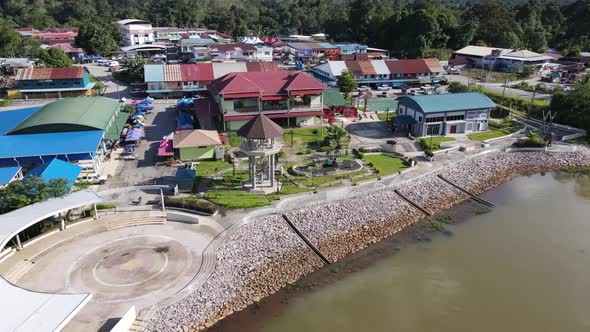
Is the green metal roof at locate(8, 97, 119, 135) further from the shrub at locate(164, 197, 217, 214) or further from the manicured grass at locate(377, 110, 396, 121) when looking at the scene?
the manicured grass at locate(377, 110, 396, 121)

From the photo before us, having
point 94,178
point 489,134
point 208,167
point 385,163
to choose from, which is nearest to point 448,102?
point 489,134

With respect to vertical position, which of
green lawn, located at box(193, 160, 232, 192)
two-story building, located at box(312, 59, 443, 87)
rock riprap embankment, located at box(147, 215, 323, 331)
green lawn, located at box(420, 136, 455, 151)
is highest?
two-story building, located at box(312, 59, 443, 87)

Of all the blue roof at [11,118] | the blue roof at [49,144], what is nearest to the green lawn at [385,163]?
the blue roof at [49,144]

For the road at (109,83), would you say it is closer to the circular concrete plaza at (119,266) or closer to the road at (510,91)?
the circular concrete plaza at (119,266)

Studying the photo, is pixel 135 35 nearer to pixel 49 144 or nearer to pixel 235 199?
pixel 49 144

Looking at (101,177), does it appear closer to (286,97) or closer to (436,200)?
(286,97)

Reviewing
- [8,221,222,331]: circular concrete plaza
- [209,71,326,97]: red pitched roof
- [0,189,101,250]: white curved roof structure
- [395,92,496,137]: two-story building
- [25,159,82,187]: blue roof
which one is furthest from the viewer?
[209,71,326,97]: red pitched roof

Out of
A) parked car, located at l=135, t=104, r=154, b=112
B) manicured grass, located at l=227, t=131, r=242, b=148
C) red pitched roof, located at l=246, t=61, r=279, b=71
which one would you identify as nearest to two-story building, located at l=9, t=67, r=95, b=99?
parked car, located at l=135, t=104, r=154, b=112
